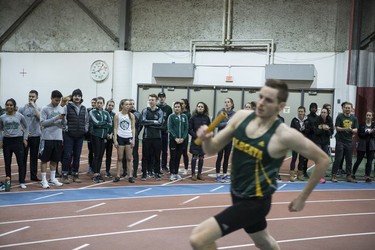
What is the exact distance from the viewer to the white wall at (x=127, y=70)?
55.0ft

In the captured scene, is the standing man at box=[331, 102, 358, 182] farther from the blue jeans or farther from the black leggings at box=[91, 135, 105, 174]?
the blue jeans

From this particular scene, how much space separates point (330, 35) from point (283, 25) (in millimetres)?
1906

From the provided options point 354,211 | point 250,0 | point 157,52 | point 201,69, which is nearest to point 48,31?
point 157,52

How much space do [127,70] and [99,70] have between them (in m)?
1.42

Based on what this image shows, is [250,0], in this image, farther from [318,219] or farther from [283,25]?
[318,219]

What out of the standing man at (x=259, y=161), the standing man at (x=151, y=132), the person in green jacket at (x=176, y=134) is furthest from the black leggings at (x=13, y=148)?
the standing man at (x=259, y=161)

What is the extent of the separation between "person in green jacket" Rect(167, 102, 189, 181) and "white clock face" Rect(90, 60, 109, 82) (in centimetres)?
1028

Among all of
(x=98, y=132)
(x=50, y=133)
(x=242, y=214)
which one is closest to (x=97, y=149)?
(x=98, y=132)

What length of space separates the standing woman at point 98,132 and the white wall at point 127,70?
9410 millimetres

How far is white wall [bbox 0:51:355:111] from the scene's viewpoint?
55.0 ft

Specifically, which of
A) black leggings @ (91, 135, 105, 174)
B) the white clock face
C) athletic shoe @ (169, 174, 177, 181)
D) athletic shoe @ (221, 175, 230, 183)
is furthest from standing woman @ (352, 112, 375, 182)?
the white clock face

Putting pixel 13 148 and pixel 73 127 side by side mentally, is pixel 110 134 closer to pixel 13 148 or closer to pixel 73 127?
pixel 73 127

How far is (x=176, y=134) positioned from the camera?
31.0 feet

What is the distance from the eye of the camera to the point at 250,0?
1758 centimetres
